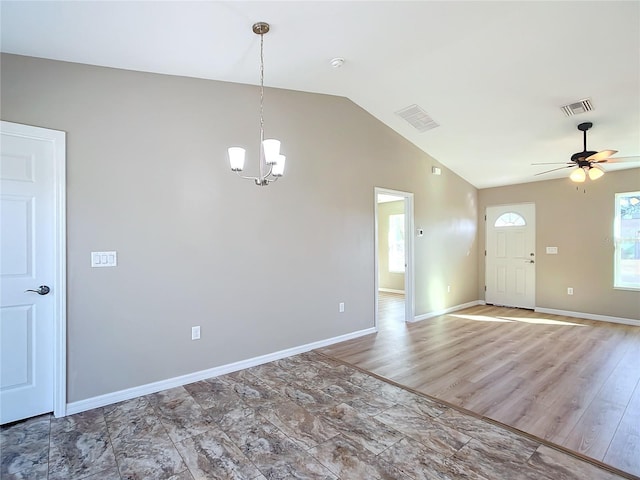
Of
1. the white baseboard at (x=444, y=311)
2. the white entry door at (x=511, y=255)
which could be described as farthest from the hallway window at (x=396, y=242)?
the white entry door at (x=511, y=255)

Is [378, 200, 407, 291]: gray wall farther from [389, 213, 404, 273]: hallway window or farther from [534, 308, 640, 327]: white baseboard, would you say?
[534, 308, 640, 327]: white baseboard

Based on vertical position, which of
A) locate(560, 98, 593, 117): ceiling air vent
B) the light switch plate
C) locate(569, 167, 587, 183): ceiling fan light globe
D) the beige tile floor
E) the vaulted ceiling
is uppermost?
the vaulted ceiling

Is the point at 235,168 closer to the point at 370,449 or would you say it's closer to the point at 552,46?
the point at 370,449

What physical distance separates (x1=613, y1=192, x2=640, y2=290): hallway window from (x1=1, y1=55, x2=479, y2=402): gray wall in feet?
13.8

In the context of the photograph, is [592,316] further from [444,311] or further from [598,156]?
[598,156]

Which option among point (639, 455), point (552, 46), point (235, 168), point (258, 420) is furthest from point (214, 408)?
point (552, 46)

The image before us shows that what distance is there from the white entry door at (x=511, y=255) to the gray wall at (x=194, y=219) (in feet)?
11.6

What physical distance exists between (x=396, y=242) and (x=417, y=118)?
4.33 m

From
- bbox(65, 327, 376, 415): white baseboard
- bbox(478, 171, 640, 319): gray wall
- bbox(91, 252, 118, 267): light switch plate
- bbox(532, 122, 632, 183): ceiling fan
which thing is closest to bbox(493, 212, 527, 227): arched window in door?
bbox(478, 171, 640, 319): gray wall

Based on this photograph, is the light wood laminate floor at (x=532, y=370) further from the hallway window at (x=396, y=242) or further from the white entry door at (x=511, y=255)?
the hallway window at (x=396, y=242)

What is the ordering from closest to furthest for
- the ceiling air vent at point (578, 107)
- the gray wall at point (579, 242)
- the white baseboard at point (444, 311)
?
the ceiling air vent at point (578, 107) < the gray wall at point (579, 242) < the white baseboard at point (444, 311)

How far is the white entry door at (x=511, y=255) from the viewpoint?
6.19 metres

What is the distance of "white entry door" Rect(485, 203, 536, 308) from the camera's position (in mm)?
6191

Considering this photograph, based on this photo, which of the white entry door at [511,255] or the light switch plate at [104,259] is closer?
the light switch plate at [104,259]
